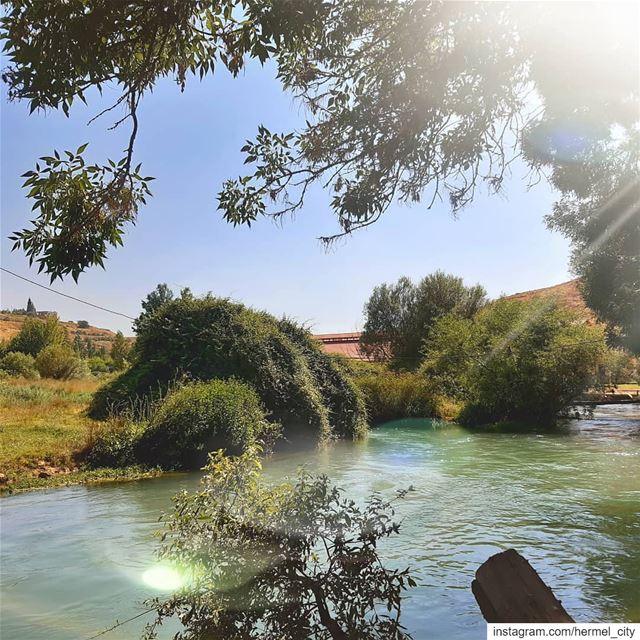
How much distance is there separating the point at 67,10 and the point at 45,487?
961cm

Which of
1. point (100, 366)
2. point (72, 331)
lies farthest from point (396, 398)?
point (72, 331)

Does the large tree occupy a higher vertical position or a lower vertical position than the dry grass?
higher

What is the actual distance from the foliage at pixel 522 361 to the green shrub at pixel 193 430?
11.5 m

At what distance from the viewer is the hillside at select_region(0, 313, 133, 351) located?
165 feet

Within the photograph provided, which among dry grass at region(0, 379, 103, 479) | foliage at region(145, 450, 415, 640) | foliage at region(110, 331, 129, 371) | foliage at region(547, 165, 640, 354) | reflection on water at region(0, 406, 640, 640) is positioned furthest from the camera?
foliage at region(110, 331, 129, 371)

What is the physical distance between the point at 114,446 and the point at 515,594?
1158 cm

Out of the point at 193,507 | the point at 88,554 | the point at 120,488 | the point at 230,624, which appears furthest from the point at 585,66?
the point at 120,488

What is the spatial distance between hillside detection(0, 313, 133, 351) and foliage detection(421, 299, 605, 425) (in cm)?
3226

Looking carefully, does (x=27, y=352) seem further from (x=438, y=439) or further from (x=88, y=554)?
(x=88, y=554)

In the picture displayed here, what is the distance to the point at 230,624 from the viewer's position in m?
3.26

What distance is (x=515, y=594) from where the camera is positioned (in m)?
2.34

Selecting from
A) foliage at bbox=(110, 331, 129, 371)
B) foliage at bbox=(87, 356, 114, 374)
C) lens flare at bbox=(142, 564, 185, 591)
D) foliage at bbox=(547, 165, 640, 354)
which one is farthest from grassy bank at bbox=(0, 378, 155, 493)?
foliage at bbox=(110, 331, 129, 371)

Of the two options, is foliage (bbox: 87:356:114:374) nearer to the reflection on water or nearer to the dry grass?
the dry grass

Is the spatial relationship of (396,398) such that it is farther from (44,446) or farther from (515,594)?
(515,594)
